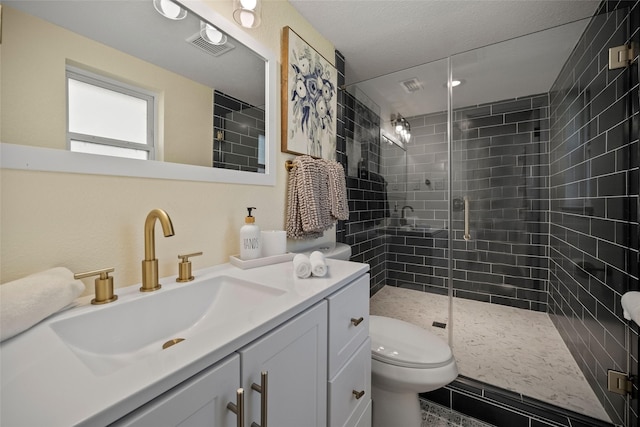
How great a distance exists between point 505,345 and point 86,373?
2.39m

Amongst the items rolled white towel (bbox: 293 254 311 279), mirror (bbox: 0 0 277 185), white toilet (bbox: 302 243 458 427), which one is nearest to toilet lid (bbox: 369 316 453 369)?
white toilet (bbox: 302 243 458 427)

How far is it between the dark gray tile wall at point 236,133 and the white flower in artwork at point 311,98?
274 mm

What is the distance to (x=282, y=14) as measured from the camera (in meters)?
1.38

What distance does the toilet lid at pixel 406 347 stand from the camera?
3.69 ft

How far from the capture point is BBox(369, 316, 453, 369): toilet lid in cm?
113

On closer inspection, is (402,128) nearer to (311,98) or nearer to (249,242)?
(311,98)

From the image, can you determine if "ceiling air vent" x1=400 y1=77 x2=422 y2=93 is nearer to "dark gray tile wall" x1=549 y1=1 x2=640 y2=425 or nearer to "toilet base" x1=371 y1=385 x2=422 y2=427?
A: "dark gray tile wall" x1=549 y1=1 x2=640 y2=425

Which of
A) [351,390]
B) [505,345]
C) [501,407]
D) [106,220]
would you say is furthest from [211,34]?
[505,345]

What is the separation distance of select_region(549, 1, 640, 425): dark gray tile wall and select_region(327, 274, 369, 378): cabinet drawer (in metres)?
1.16

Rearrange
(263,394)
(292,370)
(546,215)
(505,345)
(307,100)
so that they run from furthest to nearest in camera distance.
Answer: (546,215)
(505,345)
(307,100)
(292,370)
(263,394)

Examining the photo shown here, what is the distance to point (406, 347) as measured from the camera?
4.03 feet

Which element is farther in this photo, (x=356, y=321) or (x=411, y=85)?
(x=411, y=85)

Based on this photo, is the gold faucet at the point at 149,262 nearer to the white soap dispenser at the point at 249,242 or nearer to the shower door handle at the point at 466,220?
the white soap dispenser at the point at 249,242

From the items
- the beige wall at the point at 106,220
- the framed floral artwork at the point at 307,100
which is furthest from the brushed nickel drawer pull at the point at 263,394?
Result: the framed floral artwork at the point at 307,100
